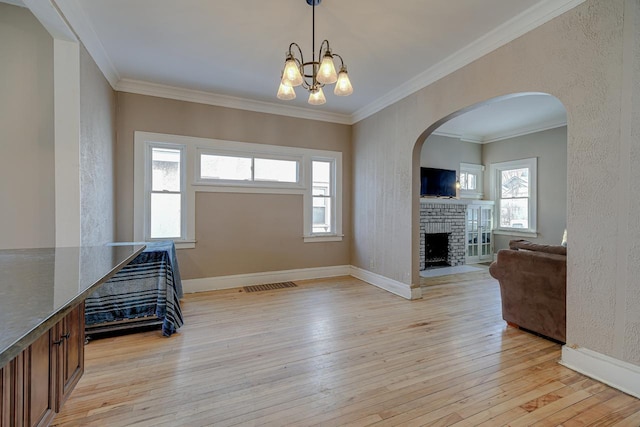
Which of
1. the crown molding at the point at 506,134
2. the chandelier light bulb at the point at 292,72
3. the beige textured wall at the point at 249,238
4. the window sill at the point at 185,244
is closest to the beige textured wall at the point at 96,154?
the window sill at the point at 185,244

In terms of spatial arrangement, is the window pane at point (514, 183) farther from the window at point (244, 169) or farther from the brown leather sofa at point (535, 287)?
the window at point (244, 169)

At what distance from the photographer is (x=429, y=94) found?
11.5 feet

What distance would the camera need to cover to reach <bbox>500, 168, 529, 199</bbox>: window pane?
6.25 metres

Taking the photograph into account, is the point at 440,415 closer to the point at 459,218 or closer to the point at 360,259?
the point at 360,259

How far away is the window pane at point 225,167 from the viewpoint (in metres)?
4.26

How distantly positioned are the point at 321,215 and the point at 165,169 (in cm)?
255

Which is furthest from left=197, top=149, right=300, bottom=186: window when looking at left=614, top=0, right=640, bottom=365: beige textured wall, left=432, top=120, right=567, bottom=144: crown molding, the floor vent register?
left=614, top=0, right=640, bottom=365: beige textured wall

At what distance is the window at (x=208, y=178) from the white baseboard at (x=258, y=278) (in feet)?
1.80

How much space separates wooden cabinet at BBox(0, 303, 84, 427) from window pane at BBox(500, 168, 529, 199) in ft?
24.8

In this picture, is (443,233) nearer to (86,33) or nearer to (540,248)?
(540,248)

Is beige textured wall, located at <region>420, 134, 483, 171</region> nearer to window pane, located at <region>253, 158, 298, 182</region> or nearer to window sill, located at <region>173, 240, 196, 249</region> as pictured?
window pane, located at <region>253, 158, 298, 182</region>

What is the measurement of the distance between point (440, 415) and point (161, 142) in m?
4.32

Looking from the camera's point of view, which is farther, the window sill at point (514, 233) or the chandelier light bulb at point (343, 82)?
the window sill at point (514, 233)

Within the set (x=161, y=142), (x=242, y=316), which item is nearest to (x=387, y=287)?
(x=242, y=316)
